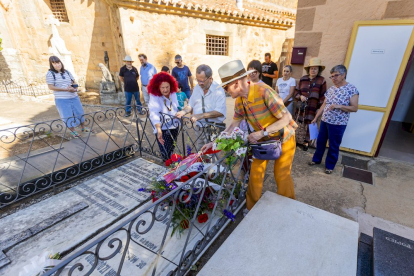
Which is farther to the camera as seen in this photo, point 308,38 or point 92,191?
point 308,38

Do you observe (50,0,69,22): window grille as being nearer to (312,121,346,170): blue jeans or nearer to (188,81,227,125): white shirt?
(188,81,227,125): white shirt

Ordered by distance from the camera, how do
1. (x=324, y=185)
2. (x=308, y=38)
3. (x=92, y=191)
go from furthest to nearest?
(x=308, y=38) < (x=324, y=185) < (x=92, y=191)

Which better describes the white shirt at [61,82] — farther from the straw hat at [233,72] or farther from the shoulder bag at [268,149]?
the shoulder bag at [268,149]

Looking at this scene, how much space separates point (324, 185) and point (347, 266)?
2027 millimetres

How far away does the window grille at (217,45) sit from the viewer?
9602 millimetres

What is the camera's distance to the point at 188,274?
76.1 inches

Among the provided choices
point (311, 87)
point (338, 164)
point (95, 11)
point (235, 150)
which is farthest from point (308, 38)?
point (95, 11)

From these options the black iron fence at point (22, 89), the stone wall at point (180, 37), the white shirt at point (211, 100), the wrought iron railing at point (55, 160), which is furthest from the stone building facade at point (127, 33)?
the white shirt at point (211, 100)

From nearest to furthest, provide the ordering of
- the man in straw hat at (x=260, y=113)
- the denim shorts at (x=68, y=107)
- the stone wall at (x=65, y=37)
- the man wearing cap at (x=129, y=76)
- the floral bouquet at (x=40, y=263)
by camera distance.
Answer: the floral bouquet at (x=40, y=263) < the man in straw hat at (x=260, y=113) < the denim shorts at (x=68, y=107) < the man wearing cap at (x=129, y=76) < the stone wall at (x=65, y=37)

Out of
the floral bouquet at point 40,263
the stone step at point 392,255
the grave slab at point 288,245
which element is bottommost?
the floral bouquet at point 40,263

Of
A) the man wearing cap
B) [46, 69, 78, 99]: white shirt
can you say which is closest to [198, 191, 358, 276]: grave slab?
[46, 69, 78, 99]: white shirt

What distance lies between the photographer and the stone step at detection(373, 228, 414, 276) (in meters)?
1.34

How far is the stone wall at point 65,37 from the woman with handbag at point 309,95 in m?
8.07

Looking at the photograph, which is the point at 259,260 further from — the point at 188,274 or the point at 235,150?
the point at 235,150
